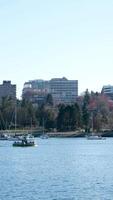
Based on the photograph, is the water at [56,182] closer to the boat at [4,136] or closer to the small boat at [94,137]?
the boat at [4,136]

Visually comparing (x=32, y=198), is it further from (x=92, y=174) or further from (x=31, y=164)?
(x=31, y=164)

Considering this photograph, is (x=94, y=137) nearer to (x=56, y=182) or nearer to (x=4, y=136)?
(x=4, y=136)

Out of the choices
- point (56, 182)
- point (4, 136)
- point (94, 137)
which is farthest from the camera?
point (94, 137)

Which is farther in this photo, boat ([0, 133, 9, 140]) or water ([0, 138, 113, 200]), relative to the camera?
boat ([0, 133, 9, 140])

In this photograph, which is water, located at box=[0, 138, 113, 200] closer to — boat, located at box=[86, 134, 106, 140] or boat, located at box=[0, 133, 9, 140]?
boat, located at box=[0, 133, 9, 140]

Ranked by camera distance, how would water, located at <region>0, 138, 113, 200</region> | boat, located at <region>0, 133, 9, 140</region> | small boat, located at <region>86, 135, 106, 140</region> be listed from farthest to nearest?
small boat, located at <region>86, 135, 106, 140</region>, boat, located at <region>0, 133, 9, 140</region>, water, located at <region>0, 138, 113, 200</region>

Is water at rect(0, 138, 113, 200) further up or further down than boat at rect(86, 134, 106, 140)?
further down

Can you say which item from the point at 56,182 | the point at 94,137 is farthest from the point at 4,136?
the point at 56,182

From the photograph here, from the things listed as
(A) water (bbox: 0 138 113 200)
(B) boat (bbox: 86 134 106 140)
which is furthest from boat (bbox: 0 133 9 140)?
(A) water (bbox: 0 138 113 200)

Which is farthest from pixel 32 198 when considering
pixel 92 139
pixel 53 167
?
pixel 92 139

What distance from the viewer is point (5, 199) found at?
1973 inches

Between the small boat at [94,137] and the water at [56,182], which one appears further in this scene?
the small boat at [94,137]

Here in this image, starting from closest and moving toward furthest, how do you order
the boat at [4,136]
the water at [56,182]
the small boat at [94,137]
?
1. the water at [56,182]
2. the boat at [4,136]
3. the small boat at [94,137]

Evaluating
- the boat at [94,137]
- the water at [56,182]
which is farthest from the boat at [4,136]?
the water at [56,182]
